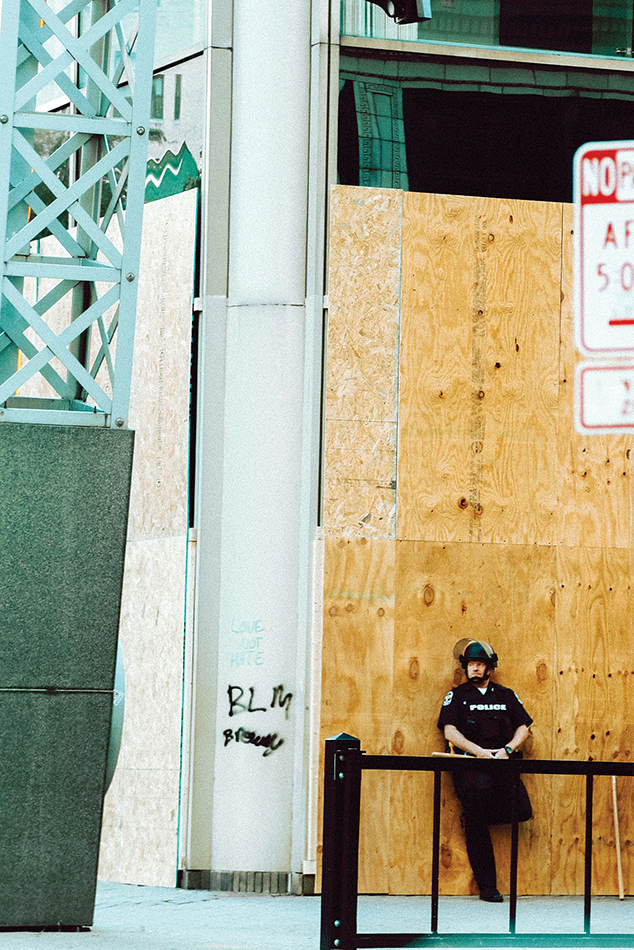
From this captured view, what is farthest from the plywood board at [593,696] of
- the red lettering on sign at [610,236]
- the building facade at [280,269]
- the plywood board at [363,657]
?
the red lettering on sign at [610,236]

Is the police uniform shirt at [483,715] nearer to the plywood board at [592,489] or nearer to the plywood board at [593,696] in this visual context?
the plywood board at [593,696]

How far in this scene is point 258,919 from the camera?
29.8 feet

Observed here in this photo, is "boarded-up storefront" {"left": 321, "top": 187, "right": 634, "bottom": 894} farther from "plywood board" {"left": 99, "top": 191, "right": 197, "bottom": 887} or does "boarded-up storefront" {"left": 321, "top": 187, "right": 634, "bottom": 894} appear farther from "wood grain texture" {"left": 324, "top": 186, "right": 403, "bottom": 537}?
"plywood board" {"left": 99, "top": 191, "right": 197, "bottom": 887}

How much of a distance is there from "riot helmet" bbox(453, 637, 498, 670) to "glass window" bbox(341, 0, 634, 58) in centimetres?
443

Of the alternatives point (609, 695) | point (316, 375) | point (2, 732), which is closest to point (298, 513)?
point (316, 375)

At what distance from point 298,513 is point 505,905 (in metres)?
3.04

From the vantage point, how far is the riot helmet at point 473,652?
10148 millimetres

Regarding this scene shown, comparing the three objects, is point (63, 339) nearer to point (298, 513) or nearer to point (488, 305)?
point (298, 513)

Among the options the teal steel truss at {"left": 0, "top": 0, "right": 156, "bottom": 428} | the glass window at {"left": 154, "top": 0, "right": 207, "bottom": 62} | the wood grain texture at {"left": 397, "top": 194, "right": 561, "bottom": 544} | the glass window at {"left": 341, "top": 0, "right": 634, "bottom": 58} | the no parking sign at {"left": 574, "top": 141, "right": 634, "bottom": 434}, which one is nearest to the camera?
the no parking sign at {"left": 574, "top": 141, "right": 634, "bottom": 434}

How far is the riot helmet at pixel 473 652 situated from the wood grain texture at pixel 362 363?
0.93 m

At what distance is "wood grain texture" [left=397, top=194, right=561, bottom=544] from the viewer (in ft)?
34.6

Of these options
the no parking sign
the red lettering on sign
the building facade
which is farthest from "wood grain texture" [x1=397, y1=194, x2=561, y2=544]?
the red lettering on sign

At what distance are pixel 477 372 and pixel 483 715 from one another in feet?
8.07

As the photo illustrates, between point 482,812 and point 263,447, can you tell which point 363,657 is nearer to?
point 482,812
